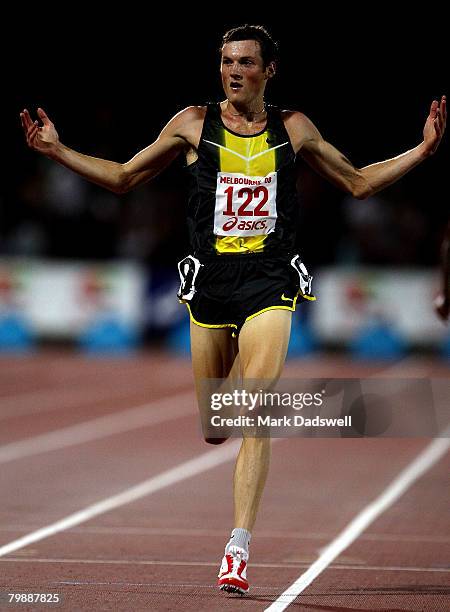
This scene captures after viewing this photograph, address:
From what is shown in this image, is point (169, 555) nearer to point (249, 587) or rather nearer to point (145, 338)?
point (249, 587)

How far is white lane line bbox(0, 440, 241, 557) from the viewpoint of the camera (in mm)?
7469

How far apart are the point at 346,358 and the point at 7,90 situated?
8496mm

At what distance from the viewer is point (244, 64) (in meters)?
6.09

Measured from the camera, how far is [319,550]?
7.30 metres

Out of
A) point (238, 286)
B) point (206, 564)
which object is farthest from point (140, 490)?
point (238, 286)

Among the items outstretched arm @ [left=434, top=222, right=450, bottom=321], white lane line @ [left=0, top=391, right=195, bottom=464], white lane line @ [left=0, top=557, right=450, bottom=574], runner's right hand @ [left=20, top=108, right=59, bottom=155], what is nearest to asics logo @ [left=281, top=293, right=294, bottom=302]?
runner's right hand @ [left=20, top=108, right=59, bottom=155]

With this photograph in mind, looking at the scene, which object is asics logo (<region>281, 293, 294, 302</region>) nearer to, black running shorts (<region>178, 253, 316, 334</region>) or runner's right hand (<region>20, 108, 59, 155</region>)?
black running shorts (<region>178, 253, 316, 334</region>)

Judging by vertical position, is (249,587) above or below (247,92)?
below

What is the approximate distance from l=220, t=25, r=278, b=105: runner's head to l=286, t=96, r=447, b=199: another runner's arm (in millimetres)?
263

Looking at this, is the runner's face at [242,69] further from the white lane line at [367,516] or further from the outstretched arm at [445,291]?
the white lane line at [367,516]

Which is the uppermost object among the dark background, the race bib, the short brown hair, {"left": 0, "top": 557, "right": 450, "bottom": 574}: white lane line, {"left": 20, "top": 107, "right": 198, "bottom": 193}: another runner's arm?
the dark background

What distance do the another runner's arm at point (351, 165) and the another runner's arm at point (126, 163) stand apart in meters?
0.52

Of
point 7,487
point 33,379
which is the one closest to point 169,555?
point 7,487

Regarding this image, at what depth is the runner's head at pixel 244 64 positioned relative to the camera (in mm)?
6086
